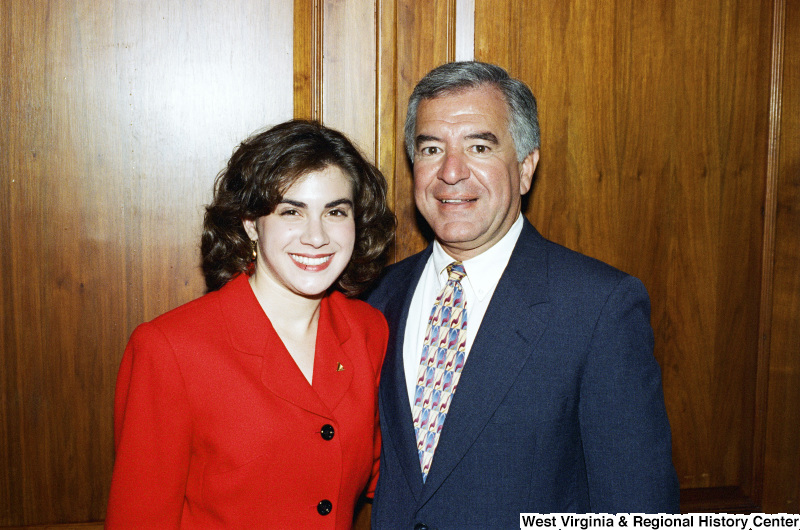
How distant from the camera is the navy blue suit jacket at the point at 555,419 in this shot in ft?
4.63

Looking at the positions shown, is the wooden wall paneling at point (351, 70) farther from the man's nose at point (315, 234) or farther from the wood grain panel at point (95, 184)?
the man's nose at point (315, 234)

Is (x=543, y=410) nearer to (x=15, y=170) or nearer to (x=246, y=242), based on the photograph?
(x=246, y=242)

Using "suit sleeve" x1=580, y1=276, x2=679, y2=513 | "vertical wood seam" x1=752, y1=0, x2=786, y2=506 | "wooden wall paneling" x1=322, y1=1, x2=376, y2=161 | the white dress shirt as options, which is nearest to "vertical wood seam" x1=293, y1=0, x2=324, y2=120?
"wooden wall paneling" x1=322, y1=1, x2=376, y2=161

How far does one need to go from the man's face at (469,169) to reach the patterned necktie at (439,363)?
13cm

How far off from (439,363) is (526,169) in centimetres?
63

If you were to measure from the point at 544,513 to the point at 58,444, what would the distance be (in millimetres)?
1514

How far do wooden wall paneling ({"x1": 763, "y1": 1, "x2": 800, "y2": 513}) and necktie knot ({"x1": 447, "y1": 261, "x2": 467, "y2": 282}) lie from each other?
130 centimetres

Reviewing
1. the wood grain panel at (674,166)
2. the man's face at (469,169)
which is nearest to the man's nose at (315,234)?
the man's face at (469,169)

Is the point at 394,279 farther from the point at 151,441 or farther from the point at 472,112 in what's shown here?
the point at 151,441

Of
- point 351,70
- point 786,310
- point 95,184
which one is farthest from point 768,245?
point 95,184

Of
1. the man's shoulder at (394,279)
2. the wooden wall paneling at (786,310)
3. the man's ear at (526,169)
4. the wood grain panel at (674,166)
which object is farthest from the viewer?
the wooden wall paneling at (786,310)

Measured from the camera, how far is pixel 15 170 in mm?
1807

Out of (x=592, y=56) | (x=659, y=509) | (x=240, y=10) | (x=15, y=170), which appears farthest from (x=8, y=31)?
(x=659, y=509)

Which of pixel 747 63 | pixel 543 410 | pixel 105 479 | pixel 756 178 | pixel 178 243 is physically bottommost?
pixel 105 479
